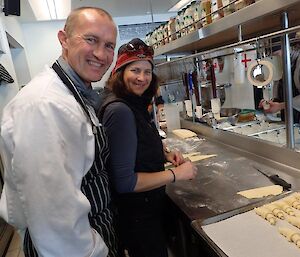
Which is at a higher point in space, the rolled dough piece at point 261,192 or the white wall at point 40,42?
the white wall at point 40,42

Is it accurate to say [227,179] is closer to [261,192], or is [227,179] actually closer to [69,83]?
[261,192]

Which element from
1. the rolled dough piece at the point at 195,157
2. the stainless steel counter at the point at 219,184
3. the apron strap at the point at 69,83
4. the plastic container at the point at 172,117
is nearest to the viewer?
the apron strap at the point at 69,83

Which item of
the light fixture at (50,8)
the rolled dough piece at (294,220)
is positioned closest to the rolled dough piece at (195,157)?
the rolled dough piece at (294,220)

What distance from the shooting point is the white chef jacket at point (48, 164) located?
63 cm

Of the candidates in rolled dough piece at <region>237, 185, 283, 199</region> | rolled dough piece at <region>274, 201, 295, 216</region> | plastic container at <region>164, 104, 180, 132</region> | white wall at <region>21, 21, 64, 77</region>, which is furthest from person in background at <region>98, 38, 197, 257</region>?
white wall at <region>21, 21, 64, 77</region>

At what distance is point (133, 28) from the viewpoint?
4938mm

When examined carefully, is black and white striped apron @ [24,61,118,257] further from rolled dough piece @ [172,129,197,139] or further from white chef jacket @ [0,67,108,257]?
rolled dough piece @ [172,129,197,139]

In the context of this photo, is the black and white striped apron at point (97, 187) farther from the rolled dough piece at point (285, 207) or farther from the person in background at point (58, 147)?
the rolled dough piece at point (285, 207)

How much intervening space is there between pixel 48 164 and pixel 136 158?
17.1 inches

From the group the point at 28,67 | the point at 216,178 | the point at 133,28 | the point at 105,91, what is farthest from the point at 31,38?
the point at 216,178

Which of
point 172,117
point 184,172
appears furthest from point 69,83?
point 172,117

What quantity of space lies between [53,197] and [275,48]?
4.19 ft

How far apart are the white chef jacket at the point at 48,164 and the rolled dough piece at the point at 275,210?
591mm

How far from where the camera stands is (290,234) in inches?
29.5
